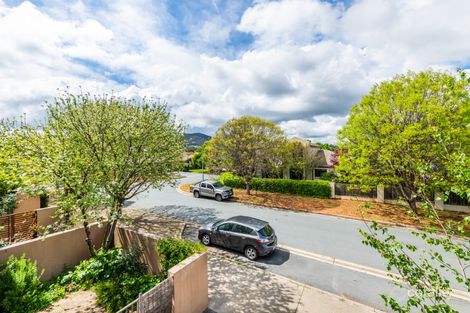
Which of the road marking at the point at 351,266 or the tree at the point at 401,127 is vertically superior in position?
the tree at the point at 401,127

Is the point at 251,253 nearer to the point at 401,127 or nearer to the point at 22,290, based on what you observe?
the point at 22,290

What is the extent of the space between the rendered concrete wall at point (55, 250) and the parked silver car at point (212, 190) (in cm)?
1114

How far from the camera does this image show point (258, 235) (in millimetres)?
9445

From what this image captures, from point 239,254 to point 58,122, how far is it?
8954 millimetres

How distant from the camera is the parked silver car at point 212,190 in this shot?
20.2m

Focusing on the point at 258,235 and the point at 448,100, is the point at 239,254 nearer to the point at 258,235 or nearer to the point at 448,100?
the point at 258,235

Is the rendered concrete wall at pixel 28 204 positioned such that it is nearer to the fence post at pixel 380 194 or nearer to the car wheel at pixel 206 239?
the car wheel at pixel 206 239

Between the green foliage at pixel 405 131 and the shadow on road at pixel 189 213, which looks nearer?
the green foliage at pixel 405 131

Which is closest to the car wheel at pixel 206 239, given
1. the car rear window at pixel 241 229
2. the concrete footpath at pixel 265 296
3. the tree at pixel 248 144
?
the car rear window at pixel 241 229

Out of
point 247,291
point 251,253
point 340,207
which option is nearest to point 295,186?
point 340,207

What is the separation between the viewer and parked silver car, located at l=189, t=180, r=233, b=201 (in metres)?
20.2

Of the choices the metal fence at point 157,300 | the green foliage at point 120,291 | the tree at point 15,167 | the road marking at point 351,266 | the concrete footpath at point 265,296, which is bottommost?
the concrete footpath at point 265,296

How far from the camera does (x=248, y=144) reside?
20.3 metres

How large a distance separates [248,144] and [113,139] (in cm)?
1286
